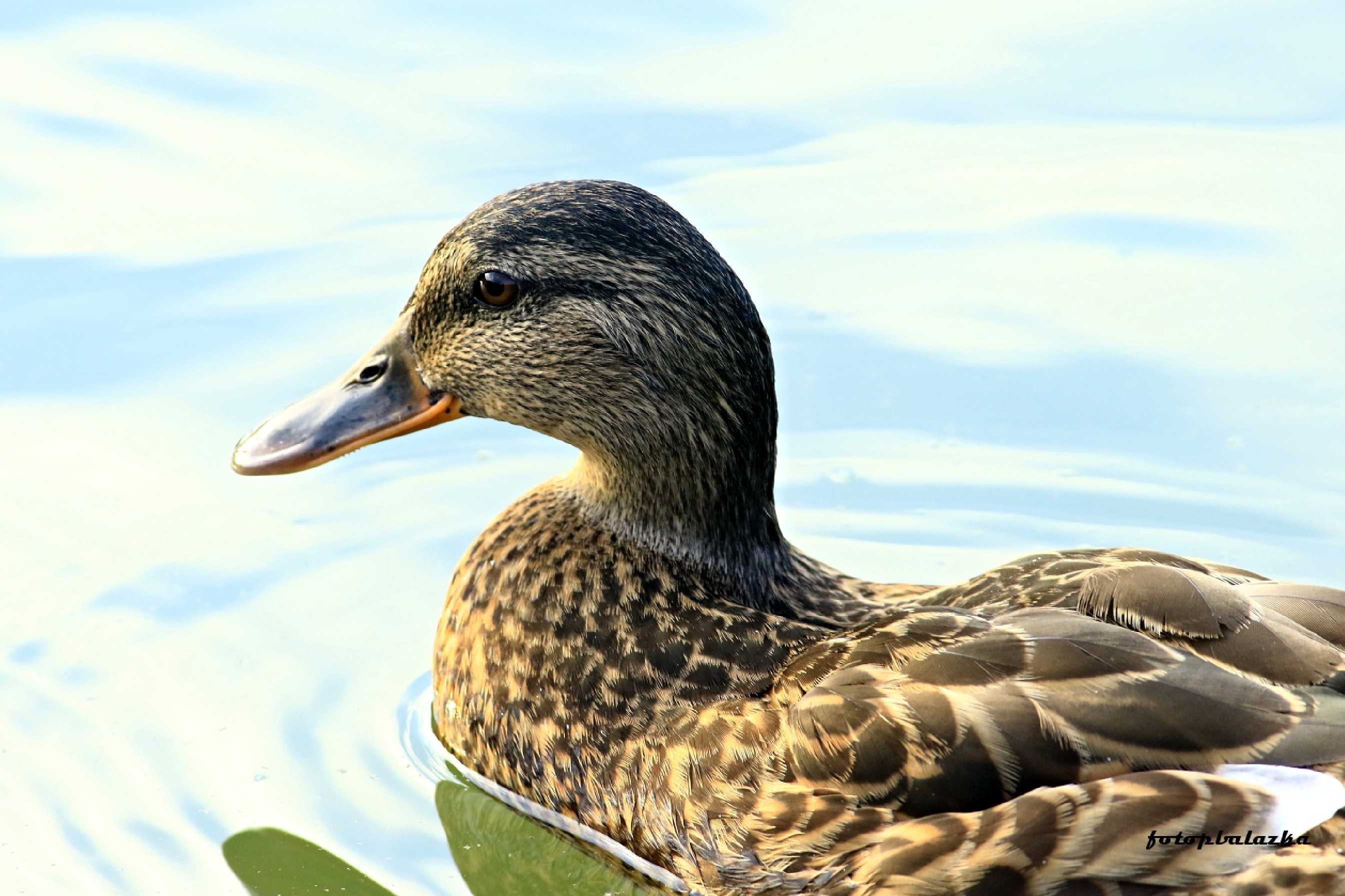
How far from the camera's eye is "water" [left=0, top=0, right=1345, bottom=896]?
5.37m

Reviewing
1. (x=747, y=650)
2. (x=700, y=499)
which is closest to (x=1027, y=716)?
(x=747, y=650)

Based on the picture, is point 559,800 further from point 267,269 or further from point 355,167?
point 355,167

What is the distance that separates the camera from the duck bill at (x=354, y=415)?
17.1 feet

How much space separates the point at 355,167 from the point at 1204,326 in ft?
11.0

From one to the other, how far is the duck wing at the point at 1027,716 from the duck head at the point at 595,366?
2.90ft

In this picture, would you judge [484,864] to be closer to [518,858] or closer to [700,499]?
[518,858]

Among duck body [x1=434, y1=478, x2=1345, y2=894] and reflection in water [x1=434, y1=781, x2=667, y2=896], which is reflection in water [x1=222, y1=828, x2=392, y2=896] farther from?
duck body [x1=434, y1=478, x2=1345, y2=894]

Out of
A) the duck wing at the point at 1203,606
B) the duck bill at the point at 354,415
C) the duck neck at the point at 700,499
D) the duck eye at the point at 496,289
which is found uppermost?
the duck eye at the point at 496,289

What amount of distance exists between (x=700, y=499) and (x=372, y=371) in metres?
0.96

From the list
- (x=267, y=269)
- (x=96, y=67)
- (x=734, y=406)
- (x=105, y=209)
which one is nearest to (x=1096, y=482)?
(x=734, y=406)

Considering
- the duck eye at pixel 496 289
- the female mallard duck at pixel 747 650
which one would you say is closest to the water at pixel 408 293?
the female mallard duck at pixel 747 650

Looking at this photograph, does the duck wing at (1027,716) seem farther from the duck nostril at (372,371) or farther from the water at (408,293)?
the duck nostril at (372,371)

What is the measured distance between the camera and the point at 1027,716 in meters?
4.10

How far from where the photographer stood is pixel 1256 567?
6105 millimetres
